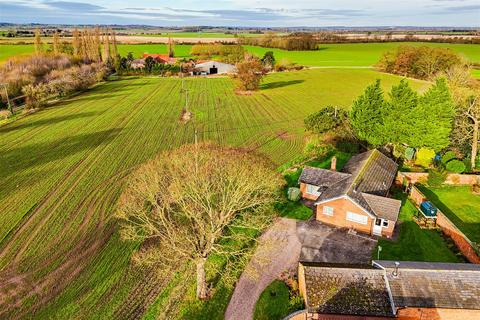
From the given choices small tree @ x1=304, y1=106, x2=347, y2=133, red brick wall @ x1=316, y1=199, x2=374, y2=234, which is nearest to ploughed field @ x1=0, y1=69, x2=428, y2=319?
small tree @ x1=304, y1=106, x2=347, y2=133

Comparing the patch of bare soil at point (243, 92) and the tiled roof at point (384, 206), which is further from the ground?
the tiled roof at point (384, 206)

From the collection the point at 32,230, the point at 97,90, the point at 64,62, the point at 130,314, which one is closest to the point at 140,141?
the point at 32,230

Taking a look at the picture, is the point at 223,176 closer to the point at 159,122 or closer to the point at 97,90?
the point at 159,122

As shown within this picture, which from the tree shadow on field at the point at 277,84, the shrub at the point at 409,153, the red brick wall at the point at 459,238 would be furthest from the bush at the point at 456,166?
the tree shadow on field at the point at 277,84

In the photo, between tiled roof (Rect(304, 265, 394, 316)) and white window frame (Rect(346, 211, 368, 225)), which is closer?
tiled roof (Rect(304, 265, 394, 316))

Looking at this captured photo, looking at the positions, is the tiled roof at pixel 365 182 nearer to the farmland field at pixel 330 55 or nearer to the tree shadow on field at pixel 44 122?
the tree shadow on field at pixel 44 122

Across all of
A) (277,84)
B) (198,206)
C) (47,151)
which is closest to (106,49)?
(277,84)

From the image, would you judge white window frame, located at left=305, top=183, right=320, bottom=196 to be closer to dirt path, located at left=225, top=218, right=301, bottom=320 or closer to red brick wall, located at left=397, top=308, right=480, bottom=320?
dirt path, located at left=225, top=218, right=301, bottom=320
